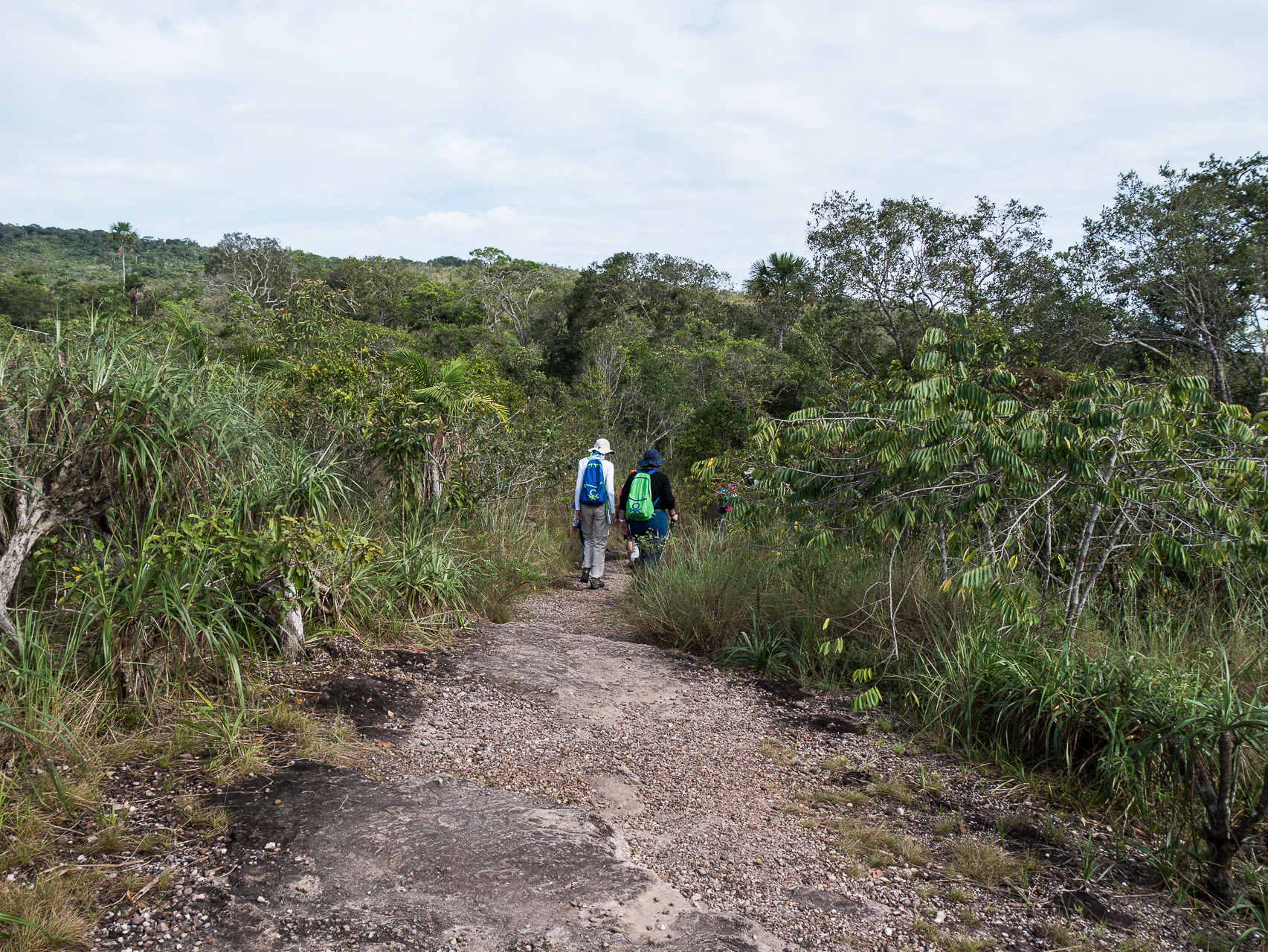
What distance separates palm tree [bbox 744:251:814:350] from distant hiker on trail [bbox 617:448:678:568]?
11.1 metres

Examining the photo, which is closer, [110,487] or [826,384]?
[110,487]

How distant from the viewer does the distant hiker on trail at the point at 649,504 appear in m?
7.99

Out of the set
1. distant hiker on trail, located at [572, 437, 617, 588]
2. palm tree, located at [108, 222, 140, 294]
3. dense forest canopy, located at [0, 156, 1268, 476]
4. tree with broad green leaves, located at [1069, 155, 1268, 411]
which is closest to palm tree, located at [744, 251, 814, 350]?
dense forest canopy, located at [0, 156, 1268, 476]

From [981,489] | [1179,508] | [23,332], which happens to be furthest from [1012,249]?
[23,332]

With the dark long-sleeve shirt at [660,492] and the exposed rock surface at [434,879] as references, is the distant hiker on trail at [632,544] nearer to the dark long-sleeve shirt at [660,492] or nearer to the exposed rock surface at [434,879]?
the dark long-sleeve shirt at [660,492]

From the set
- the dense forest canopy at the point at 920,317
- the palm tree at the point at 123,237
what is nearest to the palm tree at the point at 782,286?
the dense forest canopy at the point at 920,317

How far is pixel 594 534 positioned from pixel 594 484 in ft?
1.86

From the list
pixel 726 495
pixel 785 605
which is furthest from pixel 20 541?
pixel 785 605

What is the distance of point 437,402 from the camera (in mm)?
6891

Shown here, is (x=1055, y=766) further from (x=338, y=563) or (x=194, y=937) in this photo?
(x=338, y=563)

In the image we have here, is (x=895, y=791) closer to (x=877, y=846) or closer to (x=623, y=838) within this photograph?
(x=877, y=846)

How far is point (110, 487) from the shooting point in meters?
3.83

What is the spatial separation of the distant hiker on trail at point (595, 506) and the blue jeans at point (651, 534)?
33 centimetres

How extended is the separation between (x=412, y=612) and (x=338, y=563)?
2.23 feet
